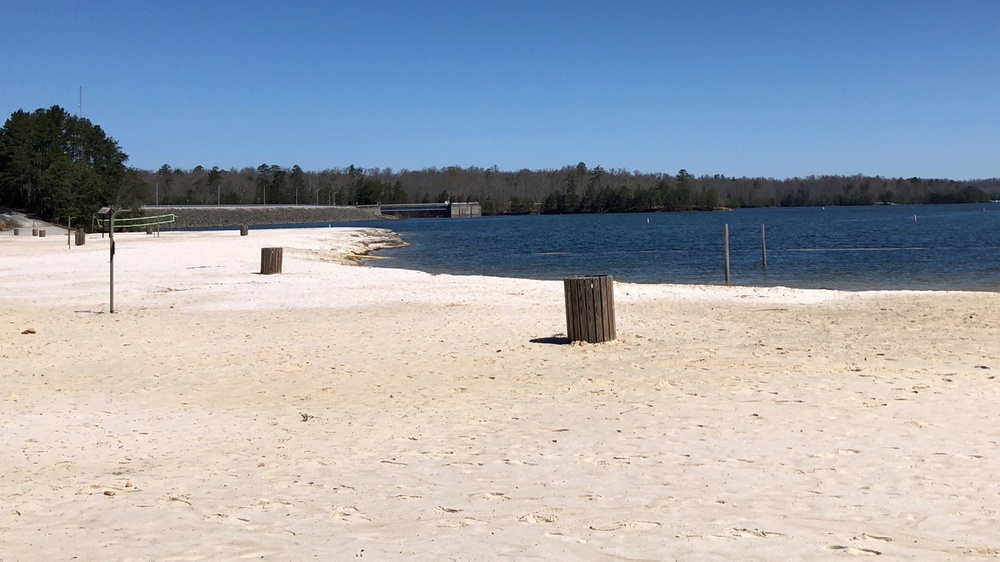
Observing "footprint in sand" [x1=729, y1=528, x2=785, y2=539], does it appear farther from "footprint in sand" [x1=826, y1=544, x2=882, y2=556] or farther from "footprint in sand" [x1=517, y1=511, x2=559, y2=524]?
"footprint in sand" [x1=517, y1=511, x2=559, y2=524]

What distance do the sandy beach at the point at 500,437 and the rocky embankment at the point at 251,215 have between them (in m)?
118

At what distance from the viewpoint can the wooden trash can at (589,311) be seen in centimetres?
1230

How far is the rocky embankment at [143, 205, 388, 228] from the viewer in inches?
5576

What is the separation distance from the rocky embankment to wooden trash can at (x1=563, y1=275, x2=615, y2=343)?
392ft

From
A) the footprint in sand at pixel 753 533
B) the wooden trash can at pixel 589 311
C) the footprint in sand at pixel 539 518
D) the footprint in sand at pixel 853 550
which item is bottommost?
the footprint in sand at pixel 853 550

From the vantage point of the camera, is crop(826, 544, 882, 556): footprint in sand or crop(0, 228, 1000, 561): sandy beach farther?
crop(0, 228, 1000, 561): sandy beach

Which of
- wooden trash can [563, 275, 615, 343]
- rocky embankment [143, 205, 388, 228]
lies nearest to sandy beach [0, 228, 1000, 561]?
wooden trash can [563, 275, 615, 343]

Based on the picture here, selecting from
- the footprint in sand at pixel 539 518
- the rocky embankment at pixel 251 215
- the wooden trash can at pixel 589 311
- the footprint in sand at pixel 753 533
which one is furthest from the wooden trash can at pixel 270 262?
the rocky embankment at pixel 251 215

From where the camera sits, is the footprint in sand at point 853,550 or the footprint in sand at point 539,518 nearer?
the footprint in sand at point 853,550

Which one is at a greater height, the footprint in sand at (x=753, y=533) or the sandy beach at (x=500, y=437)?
the sandy beach at (x=500, y=437)

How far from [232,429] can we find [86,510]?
2.45 meters

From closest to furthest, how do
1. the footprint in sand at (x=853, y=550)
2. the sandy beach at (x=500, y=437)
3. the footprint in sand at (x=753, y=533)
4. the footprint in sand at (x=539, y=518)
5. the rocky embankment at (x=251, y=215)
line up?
the footprint in sand at (x=853, y=550), the footprint in sand at (x=753, y=533), the sandy beach at (x=500, y=437), the footprint in sand at (x=539, y=518), the rocky embankment at (x=251, y=215)

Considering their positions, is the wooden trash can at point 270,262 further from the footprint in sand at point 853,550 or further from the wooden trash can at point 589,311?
the footprint in sand at point 853,550

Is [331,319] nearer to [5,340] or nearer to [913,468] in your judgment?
[5,340]
